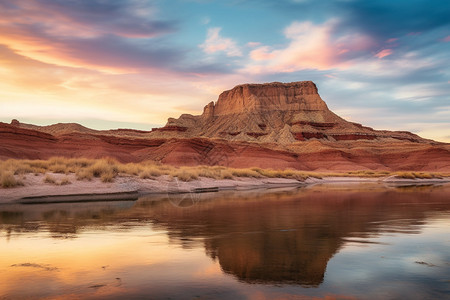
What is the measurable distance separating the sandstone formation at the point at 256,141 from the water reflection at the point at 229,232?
141ft

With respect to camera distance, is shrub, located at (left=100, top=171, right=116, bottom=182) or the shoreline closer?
the shoreline

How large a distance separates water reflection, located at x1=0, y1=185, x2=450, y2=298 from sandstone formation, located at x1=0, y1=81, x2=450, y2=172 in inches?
1688

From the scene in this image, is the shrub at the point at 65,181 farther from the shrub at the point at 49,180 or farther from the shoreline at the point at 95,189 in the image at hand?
the shrub at the point at 49,180

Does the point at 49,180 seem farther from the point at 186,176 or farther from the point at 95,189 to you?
the point at 186,176

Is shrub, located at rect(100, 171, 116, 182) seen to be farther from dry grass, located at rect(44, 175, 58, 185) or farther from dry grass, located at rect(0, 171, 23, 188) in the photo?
dry grass, located at rect(0, 171, 23, 188)

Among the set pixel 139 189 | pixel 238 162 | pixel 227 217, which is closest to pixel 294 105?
pixel 238 162

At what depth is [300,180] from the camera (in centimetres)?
4744

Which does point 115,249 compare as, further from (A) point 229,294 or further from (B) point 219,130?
(B) point 219,130

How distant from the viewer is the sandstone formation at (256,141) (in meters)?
68.6

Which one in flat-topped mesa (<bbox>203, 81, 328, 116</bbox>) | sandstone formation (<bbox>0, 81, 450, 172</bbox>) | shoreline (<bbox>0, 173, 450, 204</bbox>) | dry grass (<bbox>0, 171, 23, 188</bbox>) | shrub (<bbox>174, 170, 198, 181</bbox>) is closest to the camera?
shoreline (<bbox>0, 173, 450, 204</bbox>)

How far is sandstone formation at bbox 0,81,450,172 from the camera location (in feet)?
225

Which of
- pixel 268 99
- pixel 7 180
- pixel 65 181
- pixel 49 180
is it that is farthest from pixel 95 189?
pixel 268 99

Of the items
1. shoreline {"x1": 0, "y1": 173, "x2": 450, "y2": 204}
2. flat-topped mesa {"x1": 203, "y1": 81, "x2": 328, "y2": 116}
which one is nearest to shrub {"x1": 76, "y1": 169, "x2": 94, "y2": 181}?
shoreline {"x1": 0, "y1": 173, "x2": 450, "y2": 204}

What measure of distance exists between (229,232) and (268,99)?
481ft
